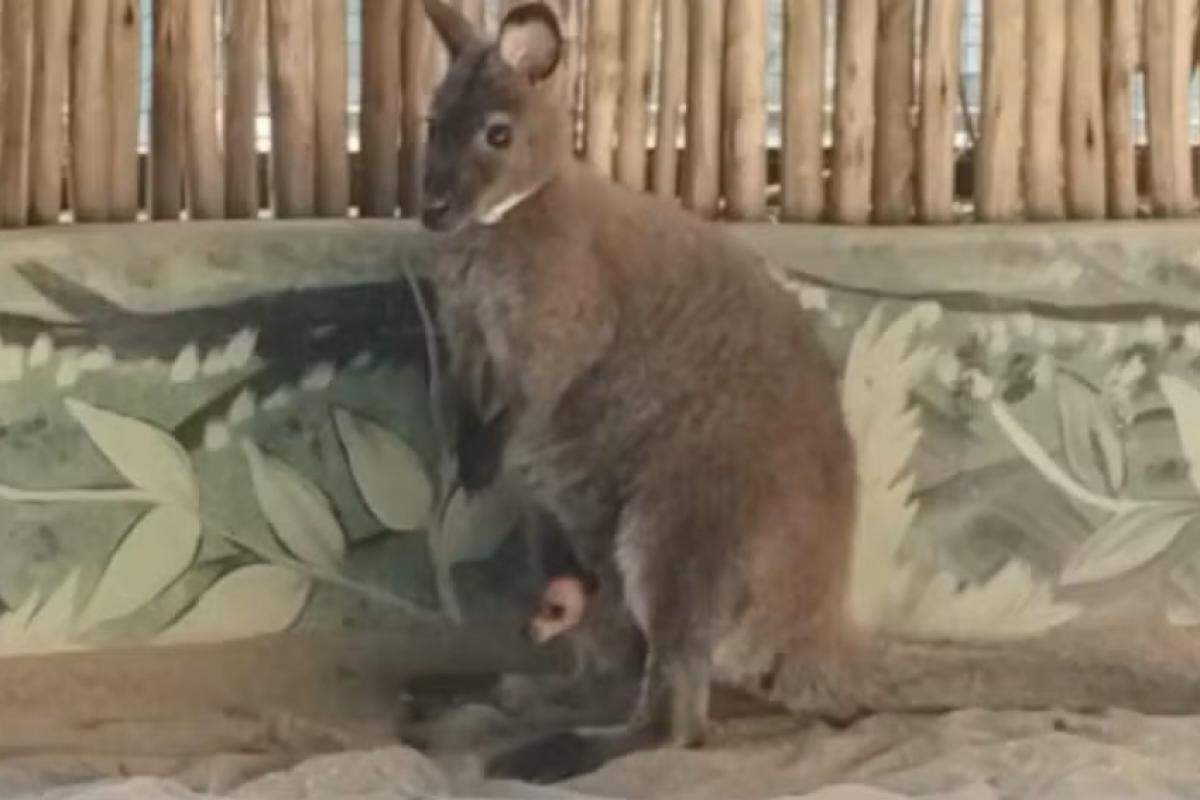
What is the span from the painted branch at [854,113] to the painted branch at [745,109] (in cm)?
9

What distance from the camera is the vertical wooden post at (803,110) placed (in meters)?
2.84

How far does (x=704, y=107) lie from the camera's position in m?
2.83

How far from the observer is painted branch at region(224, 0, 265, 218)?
9.05 feet

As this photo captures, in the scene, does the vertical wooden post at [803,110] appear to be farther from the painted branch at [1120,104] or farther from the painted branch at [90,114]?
the painted branch at [90,114]

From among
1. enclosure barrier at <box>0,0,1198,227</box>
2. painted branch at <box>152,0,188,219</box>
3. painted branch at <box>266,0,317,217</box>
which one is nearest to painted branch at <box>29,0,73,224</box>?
enclosure barrier at <box>0,0,1198,227</box>

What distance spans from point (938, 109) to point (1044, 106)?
14 cm

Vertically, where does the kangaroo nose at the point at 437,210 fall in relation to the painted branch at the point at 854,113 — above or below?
below

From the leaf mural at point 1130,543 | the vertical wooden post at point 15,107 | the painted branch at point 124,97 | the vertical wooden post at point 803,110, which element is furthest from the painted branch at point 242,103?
the leaf mural at point 1130,543

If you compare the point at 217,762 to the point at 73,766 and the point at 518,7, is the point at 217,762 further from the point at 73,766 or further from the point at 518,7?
the point at 518,7

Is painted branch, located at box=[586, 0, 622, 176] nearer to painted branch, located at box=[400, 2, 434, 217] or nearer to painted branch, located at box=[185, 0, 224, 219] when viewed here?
painted branch, located at box=[400, 2, 434, 217]

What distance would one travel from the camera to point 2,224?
2730mm

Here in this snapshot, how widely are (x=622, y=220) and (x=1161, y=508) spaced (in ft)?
2.62

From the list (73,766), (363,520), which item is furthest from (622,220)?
(73,766)

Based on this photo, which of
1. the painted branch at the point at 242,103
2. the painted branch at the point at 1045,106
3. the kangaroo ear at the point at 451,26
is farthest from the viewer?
the painted branch at the point at 1045,106
